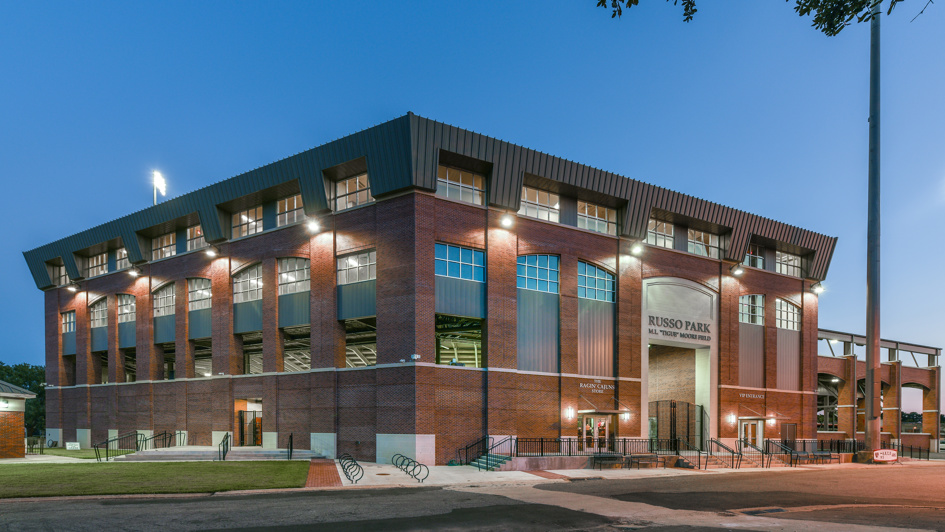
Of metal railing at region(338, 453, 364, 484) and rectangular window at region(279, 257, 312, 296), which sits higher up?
rectangular window at region(279, 257, 312, 296)

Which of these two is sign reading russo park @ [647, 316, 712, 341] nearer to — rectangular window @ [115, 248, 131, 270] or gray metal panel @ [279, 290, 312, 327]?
gray metal panel @ [279, 290, 312, 327]

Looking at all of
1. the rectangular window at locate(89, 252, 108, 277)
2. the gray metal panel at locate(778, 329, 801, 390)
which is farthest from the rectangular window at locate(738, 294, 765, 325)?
the rectangular window at locate(89, 252, 108, 277)

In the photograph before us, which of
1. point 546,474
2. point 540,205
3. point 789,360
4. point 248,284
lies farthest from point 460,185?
point 789,360

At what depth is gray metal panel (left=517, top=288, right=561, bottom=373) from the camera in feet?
116

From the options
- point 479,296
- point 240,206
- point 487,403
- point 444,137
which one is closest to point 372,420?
point 487,403

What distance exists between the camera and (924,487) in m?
26.0

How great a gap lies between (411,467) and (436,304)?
25.3ft

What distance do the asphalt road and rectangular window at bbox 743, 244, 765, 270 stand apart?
24.7 metres

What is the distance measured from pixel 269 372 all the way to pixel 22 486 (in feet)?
56.8

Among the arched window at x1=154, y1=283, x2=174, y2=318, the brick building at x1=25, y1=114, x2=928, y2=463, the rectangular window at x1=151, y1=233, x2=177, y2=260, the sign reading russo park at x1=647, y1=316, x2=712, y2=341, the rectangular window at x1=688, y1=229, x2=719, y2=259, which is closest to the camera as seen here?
the brick building at x1=25, y1=114, x2=928, y2=463

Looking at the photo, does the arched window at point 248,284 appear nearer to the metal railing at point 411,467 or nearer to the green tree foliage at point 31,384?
the metal railing at point 411,467

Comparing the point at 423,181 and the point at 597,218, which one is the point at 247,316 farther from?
the point at 597,218

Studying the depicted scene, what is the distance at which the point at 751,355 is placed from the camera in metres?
46.5

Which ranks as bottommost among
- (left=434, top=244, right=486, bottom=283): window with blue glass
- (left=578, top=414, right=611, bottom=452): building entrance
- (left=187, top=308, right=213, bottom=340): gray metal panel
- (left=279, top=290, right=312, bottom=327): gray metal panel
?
(left=578, top=414, right=611, bottom=452): building entrance
